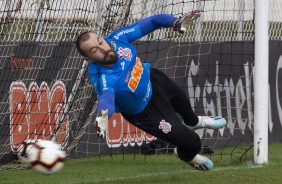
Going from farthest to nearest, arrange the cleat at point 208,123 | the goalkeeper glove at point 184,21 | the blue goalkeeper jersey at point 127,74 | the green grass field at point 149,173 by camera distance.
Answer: the cleat at point 208,123 < the green grass field at point 149,173 < the goalkeeper glove at point 184,21 < the blue goalkeeper jersey at point 127,74

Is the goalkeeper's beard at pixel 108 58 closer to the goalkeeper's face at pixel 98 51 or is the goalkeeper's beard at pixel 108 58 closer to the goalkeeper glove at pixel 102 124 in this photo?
the goalkeeper's face at pixel 98 51

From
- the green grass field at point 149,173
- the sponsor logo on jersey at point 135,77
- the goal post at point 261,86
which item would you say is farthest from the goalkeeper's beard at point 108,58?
the goal post at point 261,86

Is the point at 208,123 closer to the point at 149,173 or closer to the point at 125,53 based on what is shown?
the point at 149,173

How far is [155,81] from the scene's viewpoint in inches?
355

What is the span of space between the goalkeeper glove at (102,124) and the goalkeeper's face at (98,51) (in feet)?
2.96

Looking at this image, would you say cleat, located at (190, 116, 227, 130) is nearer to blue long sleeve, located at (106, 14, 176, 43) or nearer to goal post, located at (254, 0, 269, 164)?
goal post, located at (254, 0, 269, 164)

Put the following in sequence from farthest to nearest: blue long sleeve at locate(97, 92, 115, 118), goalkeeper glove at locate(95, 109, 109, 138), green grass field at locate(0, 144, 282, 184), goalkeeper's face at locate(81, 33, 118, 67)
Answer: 1. green grass field at locate(0, 144, 282, 184)
2. goalkeeper's face at locate(81, 33, 118, 67)
3. blue long sleeve at locate(97, 92, 115, 118)
4. goalkeeper glove at locate(95, 109, 109, 138)

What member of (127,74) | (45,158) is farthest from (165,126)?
(45,158)

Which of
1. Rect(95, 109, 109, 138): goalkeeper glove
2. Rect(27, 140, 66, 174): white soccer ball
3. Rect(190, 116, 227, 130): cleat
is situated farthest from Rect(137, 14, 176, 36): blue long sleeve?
Rect(27, 140, 66, 174): white soccer ball

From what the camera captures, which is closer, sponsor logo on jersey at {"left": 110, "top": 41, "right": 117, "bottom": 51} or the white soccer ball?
the white soccer ball

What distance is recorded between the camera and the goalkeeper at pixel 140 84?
8.37 metres

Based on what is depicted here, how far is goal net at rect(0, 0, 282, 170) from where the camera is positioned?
1105cm

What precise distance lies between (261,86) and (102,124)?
3650 millimetres

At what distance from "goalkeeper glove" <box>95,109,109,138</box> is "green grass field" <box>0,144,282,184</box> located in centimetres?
192
